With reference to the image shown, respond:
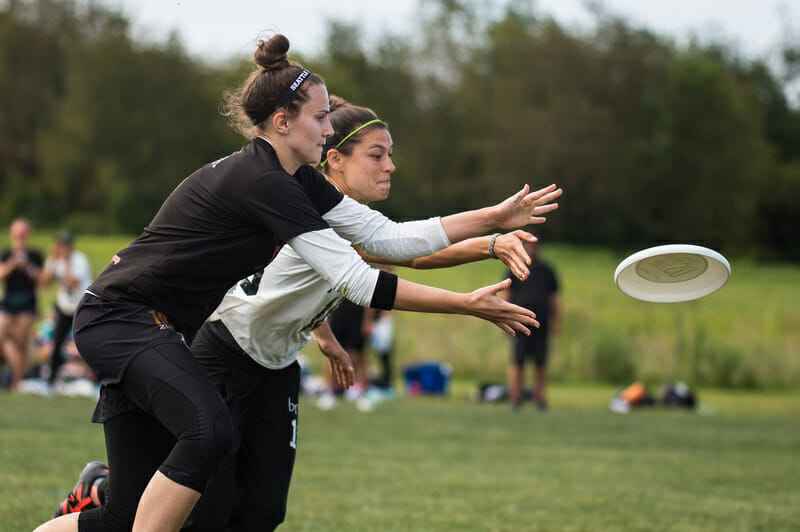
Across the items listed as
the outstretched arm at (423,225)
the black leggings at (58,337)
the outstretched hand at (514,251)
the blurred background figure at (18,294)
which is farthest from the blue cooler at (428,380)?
the outstretched hand at (514,251)

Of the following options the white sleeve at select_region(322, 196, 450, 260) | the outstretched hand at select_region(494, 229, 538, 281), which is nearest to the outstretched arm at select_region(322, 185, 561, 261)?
the white sleeve at select_region(322, 196, 450, 260)

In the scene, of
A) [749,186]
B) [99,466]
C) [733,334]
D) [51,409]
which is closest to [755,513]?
[99,466]

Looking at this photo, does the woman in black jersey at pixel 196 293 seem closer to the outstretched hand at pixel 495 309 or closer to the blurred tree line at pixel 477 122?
the outstretched hand at pixel 495 309

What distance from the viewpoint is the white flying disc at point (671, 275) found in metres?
4.28

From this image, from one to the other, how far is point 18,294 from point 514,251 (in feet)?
33.8

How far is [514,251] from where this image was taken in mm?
3744

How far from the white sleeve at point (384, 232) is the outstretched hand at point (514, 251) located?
0.26 metres

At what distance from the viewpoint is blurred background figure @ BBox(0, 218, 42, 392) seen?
12258 mm

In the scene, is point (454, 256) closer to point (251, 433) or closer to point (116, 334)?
point (251, 433)

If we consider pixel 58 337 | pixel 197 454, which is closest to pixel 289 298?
pixel 197 454

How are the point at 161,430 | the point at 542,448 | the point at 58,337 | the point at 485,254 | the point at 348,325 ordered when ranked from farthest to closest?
1. the point at 348,325
2. the point at 58,337
3. the point at 542,448
4. the point at 485,254
5. the point at 161,430

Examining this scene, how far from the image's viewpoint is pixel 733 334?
23.3 m

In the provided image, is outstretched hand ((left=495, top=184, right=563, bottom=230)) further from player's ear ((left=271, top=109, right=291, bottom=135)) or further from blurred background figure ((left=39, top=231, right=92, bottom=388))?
blurred background figure ((left=39, top=231, right=92, bottom=388))

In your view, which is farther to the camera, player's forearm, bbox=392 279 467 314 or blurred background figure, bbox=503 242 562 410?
blurred background figure, bbox=503 242 562 410
